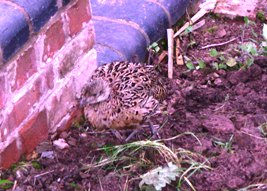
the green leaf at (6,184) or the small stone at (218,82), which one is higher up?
the green leaf at (6,184)

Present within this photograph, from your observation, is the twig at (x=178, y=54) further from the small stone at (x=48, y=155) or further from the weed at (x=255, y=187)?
the weed at (x=255, y=187)

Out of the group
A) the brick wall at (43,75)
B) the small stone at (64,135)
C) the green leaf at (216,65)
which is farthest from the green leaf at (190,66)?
the small stone at (64,135)

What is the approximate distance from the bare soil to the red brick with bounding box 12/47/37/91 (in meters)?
0.44

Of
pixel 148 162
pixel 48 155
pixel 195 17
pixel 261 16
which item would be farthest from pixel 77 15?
pixel 261 16

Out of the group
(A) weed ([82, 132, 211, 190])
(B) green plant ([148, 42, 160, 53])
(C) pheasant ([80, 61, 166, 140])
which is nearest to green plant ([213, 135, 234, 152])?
(A) weed ([82, 132, 211, 190])

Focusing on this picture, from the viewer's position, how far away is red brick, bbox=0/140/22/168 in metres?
3.56

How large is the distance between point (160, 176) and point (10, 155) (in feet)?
2.46

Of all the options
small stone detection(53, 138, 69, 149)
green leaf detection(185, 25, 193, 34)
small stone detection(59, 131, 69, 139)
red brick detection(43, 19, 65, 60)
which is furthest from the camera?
green leaf detection(185, 25, 193, 34)

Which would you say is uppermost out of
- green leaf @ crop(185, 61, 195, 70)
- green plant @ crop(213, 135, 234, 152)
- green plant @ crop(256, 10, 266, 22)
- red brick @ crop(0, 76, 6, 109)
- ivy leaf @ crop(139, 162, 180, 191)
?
red brick @ crop(0, 76, 6, 109)

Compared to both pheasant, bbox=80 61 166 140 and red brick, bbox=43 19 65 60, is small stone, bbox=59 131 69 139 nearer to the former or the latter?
pheasant, bbox=80 61 166 140

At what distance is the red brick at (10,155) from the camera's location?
356 centimetres

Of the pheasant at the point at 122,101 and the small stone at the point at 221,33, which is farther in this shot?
the small stone at the point at 221,33

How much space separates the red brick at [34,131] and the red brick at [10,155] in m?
0.06

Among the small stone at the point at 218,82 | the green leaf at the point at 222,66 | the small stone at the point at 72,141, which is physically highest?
the small stone at the point at 72,141
